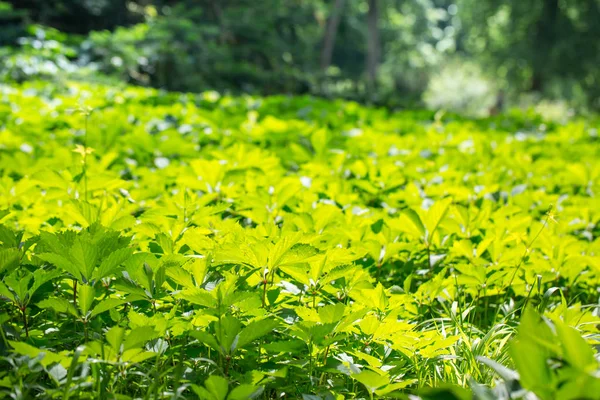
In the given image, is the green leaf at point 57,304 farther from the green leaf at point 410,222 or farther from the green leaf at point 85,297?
the green leaf at point 410,222

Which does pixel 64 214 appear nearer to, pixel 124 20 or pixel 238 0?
pixel 124 20

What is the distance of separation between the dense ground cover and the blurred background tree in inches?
243

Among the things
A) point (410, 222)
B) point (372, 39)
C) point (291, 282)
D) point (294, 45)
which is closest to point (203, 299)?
point (291, 282)

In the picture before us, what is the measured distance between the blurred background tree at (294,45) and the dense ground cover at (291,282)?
6.18 m

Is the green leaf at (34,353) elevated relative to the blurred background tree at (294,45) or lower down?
elevated

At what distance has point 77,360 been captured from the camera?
101 centimetres

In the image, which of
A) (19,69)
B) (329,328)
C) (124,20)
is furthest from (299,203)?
(124,20)

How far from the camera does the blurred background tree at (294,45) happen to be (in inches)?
405

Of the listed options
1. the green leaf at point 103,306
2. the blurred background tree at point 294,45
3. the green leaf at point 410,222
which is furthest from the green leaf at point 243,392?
the blurred background tree at point 294,45

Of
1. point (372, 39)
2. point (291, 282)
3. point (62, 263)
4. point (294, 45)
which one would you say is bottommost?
point (294, 45)

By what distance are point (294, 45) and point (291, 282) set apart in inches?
959

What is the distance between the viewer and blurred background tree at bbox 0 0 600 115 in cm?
1029

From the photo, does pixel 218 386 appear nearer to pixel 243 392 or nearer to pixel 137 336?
pixel 243 392

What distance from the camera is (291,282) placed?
59.6 inches
